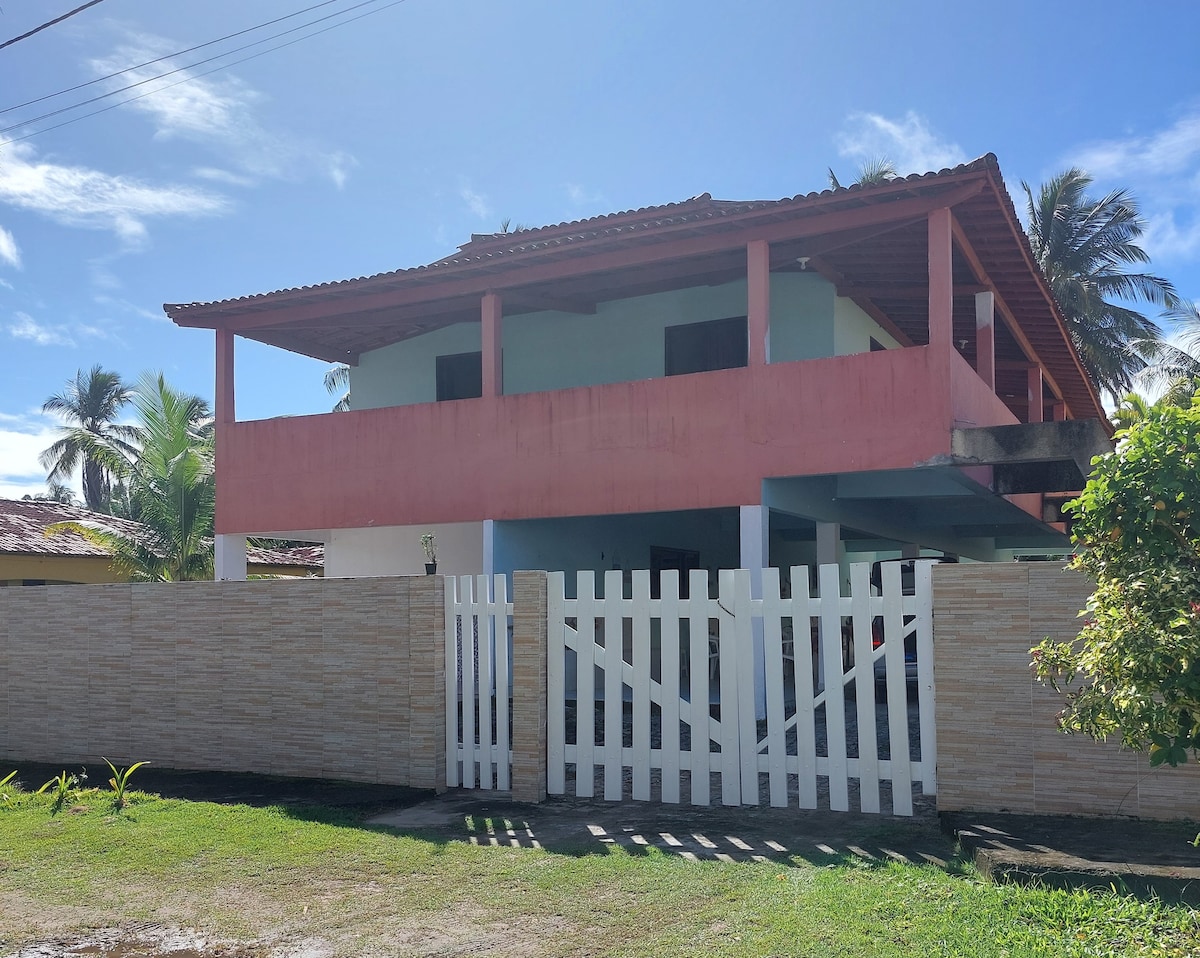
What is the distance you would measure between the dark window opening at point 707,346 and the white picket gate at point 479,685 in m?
6.76

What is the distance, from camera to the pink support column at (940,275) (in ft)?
34.4

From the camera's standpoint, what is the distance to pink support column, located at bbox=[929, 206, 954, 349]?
34.4ft

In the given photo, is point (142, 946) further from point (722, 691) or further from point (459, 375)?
point (459, 375)

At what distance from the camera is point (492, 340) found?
13.0 m

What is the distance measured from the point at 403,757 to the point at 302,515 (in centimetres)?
692

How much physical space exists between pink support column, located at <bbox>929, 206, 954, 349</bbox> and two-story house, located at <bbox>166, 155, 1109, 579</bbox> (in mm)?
24

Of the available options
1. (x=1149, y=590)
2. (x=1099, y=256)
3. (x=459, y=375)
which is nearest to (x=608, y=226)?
(x=459, y=375)

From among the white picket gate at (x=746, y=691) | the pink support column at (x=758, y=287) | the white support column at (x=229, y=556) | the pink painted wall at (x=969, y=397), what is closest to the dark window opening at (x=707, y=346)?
the pink support column at (x=758, y=287)

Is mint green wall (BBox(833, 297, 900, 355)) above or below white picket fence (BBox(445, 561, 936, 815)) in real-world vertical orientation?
above

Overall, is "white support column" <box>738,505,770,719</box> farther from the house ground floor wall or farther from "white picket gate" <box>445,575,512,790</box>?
the house ground floor wall

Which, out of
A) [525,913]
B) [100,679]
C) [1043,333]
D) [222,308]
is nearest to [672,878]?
[525,913]

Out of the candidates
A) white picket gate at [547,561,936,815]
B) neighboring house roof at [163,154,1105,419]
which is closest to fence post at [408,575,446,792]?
white picket gate at [547,561,936,815]

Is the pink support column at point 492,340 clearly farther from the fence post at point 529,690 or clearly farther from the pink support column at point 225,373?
the fence post at point 529,690

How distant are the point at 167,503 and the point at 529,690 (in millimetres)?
12129
